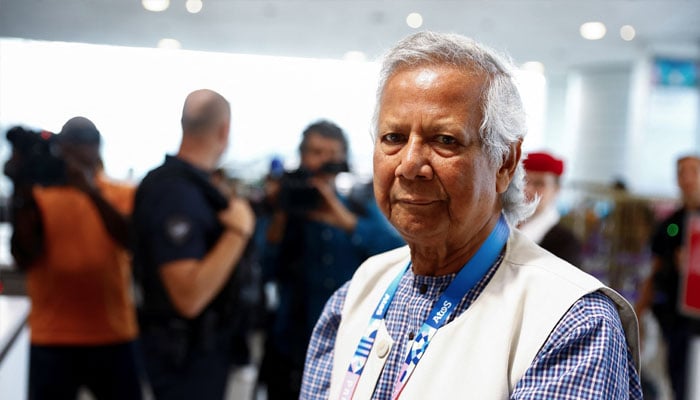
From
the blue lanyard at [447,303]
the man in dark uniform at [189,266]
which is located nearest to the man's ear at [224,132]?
the man in dark uniform at [189,266]

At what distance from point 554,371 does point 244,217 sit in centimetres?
113

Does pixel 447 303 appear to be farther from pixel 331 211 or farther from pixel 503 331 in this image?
pixel 331 211

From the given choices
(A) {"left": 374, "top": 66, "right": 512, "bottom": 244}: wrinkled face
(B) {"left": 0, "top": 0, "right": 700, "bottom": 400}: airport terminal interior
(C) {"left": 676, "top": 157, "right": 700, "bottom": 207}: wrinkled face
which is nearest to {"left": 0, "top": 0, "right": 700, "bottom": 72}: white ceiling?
(B) {"left": 0, "top": 0, "right": 700, "bottom": 400}: airport terminal interior

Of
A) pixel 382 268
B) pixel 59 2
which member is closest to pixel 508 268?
pixel 382 268

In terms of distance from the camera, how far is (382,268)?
116cm

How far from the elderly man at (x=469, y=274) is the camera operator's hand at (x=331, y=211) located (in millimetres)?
674

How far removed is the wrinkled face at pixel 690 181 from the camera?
277 centimetres

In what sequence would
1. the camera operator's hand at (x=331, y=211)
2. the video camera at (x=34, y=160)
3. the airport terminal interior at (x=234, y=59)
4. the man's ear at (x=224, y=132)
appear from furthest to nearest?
the camera operator's hand at (x=331, y=211)
the man's ear at (x=224, y=132)
the video camera at (x=34, y=160)
the airport terminal interior at (x=234, y=59)

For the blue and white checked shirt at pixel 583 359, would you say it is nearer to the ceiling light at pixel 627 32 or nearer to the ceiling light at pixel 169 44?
the ceiling light at pixel 169 44

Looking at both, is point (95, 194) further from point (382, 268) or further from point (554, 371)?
point (554, 371)

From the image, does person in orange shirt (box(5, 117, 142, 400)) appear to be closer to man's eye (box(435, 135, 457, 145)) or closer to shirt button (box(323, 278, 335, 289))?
shirt button (box(323, 278, 335, 289))

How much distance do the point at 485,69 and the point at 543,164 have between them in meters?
1.02

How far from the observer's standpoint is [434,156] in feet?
2.91

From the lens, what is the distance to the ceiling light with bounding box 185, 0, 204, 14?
4.70ft
